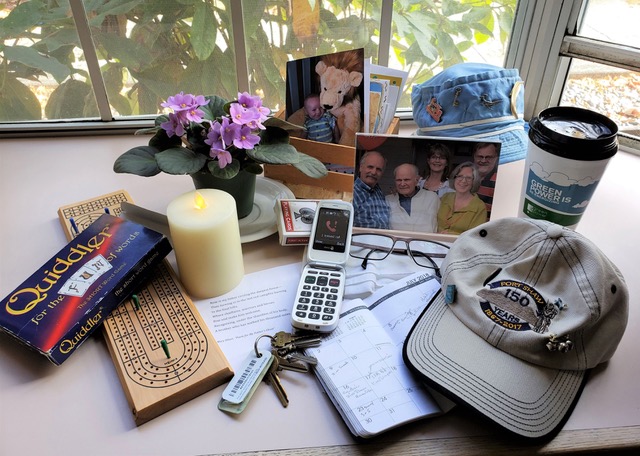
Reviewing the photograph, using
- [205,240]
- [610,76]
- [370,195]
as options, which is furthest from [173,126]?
[610,76]

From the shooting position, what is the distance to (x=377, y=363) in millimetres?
Answer: 631

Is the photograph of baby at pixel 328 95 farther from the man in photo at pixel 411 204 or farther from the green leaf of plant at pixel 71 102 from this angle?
the green leaf of plant at pixel 71 102

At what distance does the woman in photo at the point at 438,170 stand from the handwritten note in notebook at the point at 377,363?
14 centimetres

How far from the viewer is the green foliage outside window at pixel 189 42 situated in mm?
1052

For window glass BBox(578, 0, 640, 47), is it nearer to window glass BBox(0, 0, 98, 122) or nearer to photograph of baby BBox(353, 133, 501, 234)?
photograph of baby BBox(353, 133, 501, 234)

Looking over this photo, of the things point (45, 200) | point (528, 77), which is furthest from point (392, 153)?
point (45, 200)

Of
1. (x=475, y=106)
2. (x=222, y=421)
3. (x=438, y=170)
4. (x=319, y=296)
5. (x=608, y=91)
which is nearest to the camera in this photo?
(x=222, y=421)

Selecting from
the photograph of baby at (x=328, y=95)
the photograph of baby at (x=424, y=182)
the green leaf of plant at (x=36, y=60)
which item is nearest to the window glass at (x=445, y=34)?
the photograph of baby at (x=328, y=95)

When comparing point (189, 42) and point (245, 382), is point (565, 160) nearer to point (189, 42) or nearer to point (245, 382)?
point (245, 382)

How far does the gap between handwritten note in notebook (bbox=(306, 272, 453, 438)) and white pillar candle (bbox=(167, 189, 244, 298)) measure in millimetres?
160

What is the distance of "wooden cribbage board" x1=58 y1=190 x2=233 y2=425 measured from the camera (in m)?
0.59

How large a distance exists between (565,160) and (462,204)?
0.51 ft

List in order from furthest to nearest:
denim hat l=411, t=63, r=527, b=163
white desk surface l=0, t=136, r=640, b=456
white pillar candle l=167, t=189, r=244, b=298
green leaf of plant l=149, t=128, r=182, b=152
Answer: denim hat l=411, t=63, r=527, b=163, green leaf of plant l=149, t=128, r=182, b=152, white pillar candle l=167, t=189, r=244, b=298, white desk surface l=0, t=136, r=640, b=456

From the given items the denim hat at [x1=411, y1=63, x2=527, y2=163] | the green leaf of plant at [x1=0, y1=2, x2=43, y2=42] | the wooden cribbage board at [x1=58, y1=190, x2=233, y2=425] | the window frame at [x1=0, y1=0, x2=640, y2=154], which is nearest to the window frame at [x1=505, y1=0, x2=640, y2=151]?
the window frame at [x1=0, y1=0, x2=640, y2=154]
